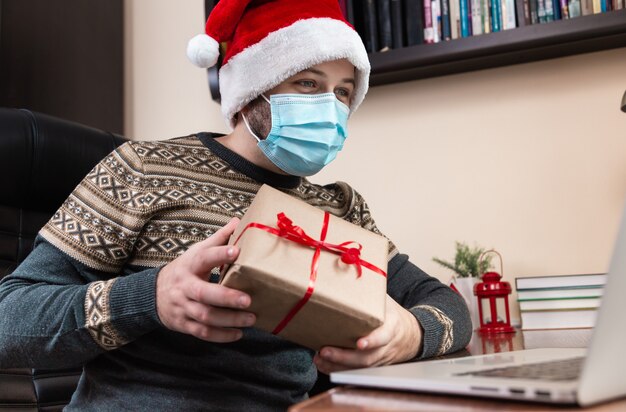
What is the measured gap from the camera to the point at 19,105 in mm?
1677

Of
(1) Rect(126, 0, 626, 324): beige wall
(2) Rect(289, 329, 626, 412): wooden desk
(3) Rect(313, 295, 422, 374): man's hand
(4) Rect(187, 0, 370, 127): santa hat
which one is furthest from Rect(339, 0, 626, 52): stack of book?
(2) Rect(289, 329, 626, 412): wooden desk

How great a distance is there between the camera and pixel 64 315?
31.5 inches

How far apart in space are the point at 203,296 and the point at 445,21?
126 cm

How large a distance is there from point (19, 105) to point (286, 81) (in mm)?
916

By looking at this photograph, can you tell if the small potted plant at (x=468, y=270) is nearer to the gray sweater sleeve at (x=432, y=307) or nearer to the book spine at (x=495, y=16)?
the gray sweater sleeve at (x=432, y=307)

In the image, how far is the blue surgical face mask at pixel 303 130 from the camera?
109 centimetres

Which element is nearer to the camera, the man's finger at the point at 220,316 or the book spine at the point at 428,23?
the man's finger at the point at 220,316

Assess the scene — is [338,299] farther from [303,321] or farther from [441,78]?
[441,78]

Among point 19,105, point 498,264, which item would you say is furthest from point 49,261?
point 498,264

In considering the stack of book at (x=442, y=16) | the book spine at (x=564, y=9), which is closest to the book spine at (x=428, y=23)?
the stack of book at (x=442, y=16)

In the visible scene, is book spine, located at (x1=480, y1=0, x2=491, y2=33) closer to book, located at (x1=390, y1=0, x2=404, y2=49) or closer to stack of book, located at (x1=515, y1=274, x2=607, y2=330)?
book, located at (x1=390, y1=0, x2=404, y2=49)

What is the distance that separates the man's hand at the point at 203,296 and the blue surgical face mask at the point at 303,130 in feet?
1.40

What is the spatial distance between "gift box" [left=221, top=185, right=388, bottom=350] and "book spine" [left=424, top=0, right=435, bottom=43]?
3.61ft

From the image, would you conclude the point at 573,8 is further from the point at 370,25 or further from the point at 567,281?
the point at 567,281
